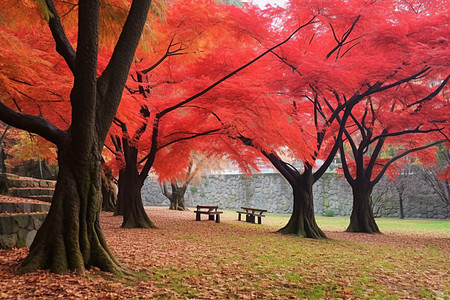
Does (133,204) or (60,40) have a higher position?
(60,40)

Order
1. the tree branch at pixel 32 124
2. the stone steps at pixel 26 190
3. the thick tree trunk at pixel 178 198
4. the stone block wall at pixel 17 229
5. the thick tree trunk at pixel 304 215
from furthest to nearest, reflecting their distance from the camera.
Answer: the thick tree trunk at pixel 178 198
the thick tree trunk at pixel 304 215
the stone steps at pixel 26 190
the stone block wall at pixel 17 229
the tree branch at pixel 32 124

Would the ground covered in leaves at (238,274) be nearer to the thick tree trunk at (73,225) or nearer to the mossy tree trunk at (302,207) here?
the thick tree trunk at (73,225)

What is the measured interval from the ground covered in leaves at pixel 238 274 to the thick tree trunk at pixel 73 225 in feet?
0.64

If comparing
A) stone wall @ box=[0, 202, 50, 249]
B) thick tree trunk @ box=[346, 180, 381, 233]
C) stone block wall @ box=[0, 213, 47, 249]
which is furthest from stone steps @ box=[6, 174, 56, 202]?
thick tree trunk @ box=[346, 180, 381, 233]

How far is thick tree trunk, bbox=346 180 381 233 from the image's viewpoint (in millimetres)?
13422

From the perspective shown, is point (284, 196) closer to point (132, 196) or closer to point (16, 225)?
point (132, 196)

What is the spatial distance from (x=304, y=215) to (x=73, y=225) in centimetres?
786

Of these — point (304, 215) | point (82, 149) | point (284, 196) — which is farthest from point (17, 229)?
point (284, 196)

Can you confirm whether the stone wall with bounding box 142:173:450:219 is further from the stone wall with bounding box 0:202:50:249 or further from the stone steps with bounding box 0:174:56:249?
the stone wall with bounding box 0:202:50:249

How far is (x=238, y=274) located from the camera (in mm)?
4918

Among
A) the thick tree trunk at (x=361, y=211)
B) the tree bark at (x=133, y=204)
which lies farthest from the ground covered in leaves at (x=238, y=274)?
the thick tree trunk at (x=361, y=211)

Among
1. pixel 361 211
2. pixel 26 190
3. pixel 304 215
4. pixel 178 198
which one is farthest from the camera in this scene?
pixel 178 198

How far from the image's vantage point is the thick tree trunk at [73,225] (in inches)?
163

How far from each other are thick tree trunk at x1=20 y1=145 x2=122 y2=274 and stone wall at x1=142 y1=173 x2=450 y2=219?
1790 cm
